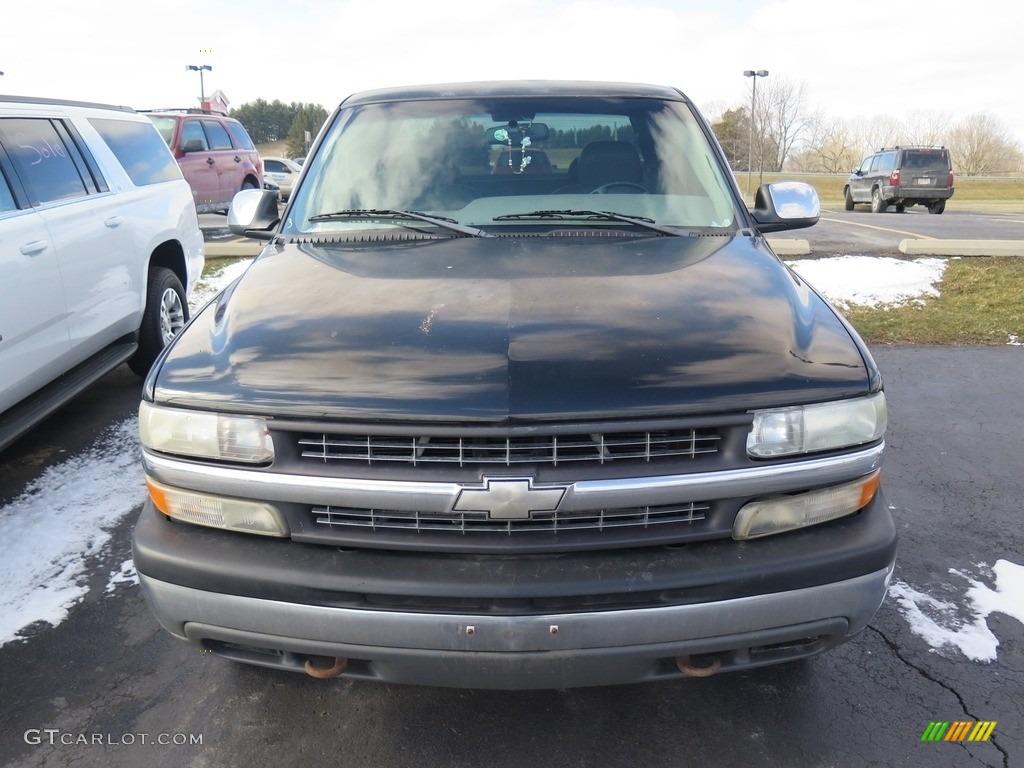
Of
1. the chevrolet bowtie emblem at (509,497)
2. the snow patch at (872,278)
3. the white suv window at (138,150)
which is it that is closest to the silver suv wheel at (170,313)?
the white suv window at (138,150)

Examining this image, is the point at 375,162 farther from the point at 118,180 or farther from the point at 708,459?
the point at 118,180

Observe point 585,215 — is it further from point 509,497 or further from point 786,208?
point 509,497

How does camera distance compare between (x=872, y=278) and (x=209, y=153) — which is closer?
(x=872, y=278)

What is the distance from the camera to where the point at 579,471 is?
2.00m

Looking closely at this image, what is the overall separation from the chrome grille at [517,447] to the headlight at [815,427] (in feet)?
0.38

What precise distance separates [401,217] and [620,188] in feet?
2.99

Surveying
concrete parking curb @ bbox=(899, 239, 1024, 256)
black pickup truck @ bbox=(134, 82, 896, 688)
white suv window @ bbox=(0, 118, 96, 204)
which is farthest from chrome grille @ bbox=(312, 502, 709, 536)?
concrete parking curb @ bbox=(899, 239, 1024, 256)

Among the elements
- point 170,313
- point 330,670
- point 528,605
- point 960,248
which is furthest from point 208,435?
→ point 960,248

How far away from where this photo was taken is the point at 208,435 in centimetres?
211

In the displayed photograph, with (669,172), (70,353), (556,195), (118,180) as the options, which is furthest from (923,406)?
(118,180)

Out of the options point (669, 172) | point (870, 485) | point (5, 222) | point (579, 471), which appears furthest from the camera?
point (5, 222)

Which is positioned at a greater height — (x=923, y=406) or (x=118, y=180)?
(x=118, y=180)

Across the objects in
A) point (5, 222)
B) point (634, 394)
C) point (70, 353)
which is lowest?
point (70, 353)

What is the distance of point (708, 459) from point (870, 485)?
0.51 metres
